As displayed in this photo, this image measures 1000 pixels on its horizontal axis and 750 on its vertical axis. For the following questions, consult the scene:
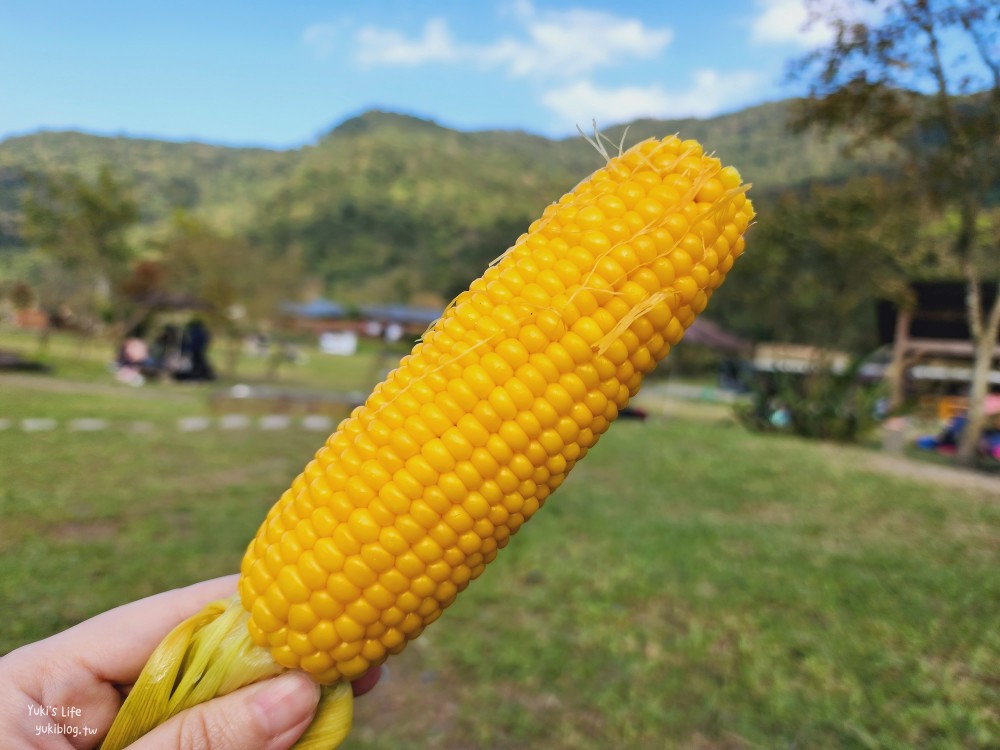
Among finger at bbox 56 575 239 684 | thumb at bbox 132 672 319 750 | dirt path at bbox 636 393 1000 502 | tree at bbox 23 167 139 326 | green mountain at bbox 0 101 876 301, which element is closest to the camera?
thumb at bbox 132 672 319 750

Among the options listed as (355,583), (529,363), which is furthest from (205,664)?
(529,363)

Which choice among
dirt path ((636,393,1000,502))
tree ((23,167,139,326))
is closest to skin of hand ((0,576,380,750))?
dirt path ((636,393,1000,502))

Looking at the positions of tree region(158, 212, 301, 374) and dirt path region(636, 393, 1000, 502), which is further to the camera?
tree region(158, 212, 301, 374)

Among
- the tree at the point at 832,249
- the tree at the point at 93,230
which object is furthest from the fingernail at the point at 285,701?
the tree at the point at 93,230

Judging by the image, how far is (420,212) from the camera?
73438 millimetres

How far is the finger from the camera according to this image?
1.13 meters

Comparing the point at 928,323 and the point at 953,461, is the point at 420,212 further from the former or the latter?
the point at 953,461

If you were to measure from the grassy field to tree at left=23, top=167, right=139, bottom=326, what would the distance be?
55.5 ft

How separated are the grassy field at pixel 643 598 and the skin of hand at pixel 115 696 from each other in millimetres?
652

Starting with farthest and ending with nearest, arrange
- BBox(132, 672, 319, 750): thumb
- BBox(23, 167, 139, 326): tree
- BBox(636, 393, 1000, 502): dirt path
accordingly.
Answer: BBox(23, 167, 139, 326): tree
BBox(636, 393, 1000, 502): dirt path
BBox(132, 672, 319, 750): thumb

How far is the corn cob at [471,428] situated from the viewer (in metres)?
1.04

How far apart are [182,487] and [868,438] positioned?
34.3 feet

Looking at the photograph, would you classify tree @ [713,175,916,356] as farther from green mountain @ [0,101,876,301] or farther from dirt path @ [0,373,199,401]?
green mountain @ [0,101,876,301]

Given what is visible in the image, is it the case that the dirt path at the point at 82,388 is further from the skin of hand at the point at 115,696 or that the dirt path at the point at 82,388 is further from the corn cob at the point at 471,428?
the corn cob at the point at 471,428
